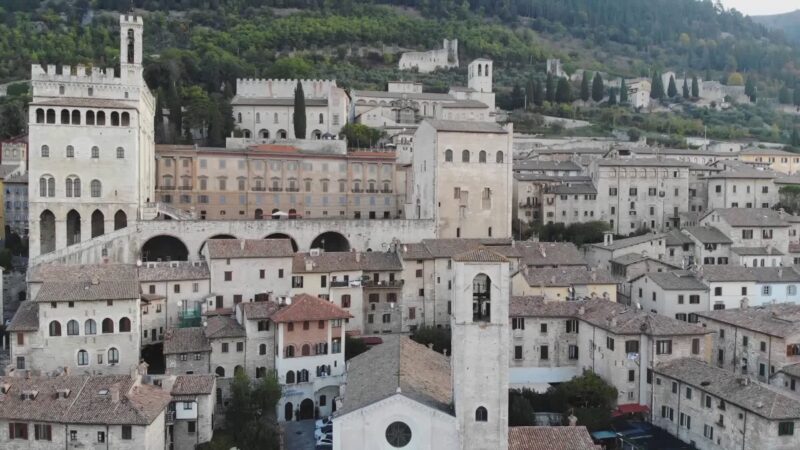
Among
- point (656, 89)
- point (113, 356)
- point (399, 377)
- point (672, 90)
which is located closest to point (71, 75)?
point (113, 356)

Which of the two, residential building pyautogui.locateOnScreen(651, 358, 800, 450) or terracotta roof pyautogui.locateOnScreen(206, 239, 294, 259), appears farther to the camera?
terracotta roof pyautogui.locateOnScreen(206, 239, 294, 259)

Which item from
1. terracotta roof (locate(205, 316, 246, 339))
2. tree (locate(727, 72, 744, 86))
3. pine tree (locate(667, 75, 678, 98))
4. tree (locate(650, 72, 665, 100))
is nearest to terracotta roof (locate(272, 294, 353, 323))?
terracotta roof (locate(205, 316, 246, 339))

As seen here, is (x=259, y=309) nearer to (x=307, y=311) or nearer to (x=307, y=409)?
(x=307, y=311)

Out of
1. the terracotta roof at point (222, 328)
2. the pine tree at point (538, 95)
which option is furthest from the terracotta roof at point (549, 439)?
the pine tree at point (538, 95)

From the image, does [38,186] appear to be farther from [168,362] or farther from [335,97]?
[335,97]

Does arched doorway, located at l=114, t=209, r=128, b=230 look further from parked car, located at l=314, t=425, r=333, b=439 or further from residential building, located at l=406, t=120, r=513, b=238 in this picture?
parked car, located at l=314, t=425, r=333, b=439

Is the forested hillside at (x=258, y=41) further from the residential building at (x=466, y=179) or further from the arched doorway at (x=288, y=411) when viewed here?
the arched doorway at (x=288, y=411)
